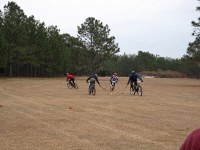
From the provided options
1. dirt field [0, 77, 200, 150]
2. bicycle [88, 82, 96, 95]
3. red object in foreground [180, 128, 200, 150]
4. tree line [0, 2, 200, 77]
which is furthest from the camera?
tree line [0, 2, 200, 77]

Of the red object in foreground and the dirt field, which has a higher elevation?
the red object in foreground

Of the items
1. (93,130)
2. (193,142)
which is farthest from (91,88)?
(193,142)

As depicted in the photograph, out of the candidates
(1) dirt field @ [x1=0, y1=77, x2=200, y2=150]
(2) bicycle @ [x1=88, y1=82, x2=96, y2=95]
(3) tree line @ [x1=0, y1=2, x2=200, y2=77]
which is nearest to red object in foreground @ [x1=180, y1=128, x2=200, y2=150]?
(1) dirt field @ [x1=0, y1=77, x2=200, y2=150]

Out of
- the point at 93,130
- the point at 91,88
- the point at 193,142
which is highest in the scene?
the point at 193,142

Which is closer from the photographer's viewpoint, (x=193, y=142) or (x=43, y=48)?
(x=193, y=142)

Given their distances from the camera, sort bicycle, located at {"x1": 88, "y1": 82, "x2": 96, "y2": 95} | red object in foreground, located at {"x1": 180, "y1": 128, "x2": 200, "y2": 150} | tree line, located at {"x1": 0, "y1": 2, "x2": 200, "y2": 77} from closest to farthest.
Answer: red object in foreground, located at {"x1": 180, "y1": 128, "x2": 200, "y2": 150}, bicycle, located at {"x1": 88, "y1": 82, "x2": 96, "y2": 95}, tree line, located at {"x1": 0, "y1": 2, "x2": 200, "y2": 77}

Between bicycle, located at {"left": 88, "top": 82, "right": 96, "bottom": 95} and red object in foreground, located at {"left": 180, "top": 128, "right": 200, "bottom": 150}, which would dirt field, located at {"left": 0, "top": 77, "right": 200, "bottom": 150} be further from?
bicycle, located at {"left": 88, "top": 82, "right": 96, "bottom": 95}

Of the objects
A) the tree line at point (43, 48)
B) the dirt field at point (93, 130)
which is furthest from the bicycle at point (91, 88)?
the tree line at point (43, 48)

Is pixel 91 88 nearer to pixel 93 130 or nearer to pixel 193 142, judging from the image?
pixel 93 130

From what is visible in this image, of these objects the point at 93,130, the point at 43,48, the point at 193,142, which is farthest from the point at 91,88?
the point at 43,48

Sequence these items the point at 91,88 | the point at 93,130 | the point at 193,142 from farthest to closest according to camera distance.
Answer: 1. the point at 91,88
2. the point at 93,130
3. the point at 193,142

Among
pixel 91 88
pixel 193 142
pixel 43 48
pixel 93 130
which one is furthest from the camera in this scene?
pixel 43 48

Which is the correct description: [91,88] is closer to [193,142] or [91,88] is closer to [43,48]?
[193,142]

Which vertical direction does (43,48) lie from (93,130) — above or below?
above
